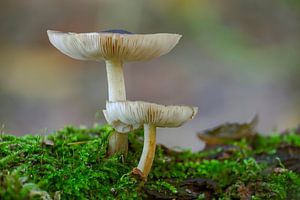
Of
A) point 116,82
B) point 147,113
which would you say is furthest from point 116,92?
point 147,113

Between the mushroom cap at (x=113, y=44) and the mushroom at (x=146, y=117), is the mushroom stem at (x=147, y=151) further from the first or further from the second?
the mushroom cap at (x=113, y=44)

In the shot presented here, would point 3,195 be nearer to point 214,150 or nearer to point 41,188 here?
point 41,188

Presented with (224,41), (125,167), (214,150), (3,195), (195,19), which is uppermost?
(195,19)

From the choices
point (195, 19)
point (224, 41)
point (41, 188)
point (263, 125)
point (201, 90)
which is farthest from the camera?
point (195, 19)

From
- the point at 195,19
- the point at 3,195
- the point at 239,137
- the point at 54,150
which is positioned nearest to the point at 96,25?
the point at 195,19

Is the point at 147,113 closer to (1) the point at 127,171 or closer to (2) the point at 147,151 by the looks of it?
(2) the point at 147,151

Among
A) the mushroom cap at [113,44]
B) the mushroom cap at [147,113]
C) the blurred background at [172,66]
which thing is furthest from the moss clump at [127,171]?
the blurred background at [172,66]
